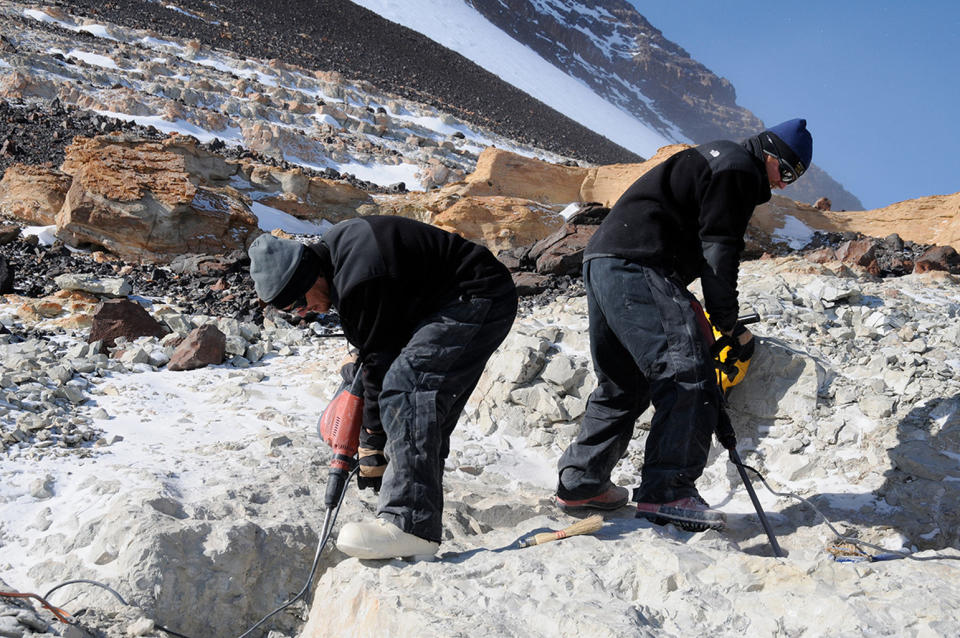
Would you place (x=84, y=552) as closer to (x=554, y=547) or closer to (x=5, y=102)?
(x=554, y=547)

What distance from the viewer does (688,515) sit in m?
2.59

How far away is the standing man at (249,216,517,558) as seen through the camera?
2324 millimetres

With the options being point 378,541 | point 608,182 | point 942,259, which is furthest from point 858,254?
point 378,541

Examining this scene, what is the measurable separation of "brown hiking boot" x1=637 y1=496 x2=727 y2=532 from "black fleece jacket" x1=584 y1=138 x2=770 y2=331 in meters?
0.72

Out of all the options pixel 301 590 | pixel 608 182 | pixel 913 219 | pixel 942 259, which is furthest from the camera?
pixel 608 182

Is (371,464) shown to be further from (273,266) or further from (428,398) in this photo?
(273,266)

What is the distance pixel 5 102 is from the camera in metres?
13.7

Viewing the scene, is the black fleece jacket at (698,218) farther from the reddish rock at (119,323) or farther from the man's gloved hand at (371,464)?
the reddish rock at (119,323)

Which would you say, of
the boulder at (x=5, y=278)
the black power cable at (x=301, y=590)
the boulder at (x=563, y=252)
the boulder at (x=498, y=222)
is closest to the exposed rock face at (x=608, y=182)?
the boulder at (x=498, y=222)

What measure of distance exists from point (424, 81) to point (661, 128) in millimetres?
59775

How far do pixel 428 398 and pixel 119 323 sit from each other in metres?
3.77

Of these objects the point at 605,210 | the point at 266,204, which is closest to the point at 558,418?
the point at 605,210

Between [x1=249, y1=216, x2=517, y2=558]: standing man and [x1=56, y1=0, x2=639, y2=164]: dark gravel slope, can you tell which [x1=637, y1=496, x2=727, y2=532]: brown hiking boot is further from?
[x1=56, y1=0, x2=639, y2=164]: dark gravel slope

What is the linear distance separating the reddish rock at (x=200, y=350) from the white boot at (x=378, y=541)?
2994 millimetres
